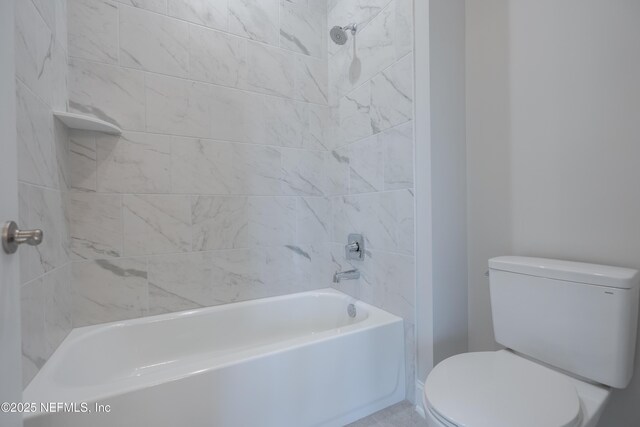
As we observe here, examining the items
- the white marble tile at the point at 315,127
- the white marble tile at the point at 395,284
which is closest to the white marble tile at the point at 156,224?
the white marble tile at the point at 315,127

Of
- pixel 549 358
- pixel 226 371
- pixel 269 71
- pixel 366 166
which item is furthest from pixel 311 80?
pixel 549 358

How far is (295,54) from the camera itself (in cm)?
197

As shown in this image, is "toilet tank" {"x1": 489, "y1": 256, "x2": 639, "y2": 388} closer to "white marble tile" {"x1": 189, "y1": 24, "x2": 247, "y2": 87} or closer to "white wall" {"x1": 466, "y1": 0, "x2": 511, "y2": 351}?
"white wall" {"x1": 466, "y1": 0, "x2": 511, "y2": 351}

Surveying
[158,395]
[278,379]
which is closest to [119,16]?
[158,395]

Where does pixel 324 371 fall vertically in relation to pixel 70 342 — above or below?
below

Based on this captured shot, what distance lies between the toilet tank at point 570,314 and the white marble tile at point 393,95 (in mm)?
841

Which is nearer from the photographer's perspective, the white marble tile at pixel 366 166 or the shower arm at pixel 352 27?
the white marble tile at pixel 366 166

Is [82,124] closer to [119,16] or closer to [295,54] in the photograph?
[119,16]

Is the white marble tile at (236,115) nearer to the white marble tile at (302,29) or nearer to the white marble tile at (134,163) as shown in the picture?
the white marble tile at (134,163)

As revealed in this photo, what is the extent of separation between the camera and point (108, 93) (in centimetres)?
149

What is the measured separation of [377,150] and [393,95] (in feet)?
0.98

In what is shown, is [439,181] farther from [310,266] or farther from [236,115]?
[236,115]

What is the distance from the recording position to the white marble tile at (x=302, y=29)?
1937 millimetres

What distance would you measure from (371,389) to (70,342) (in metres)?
1.39
